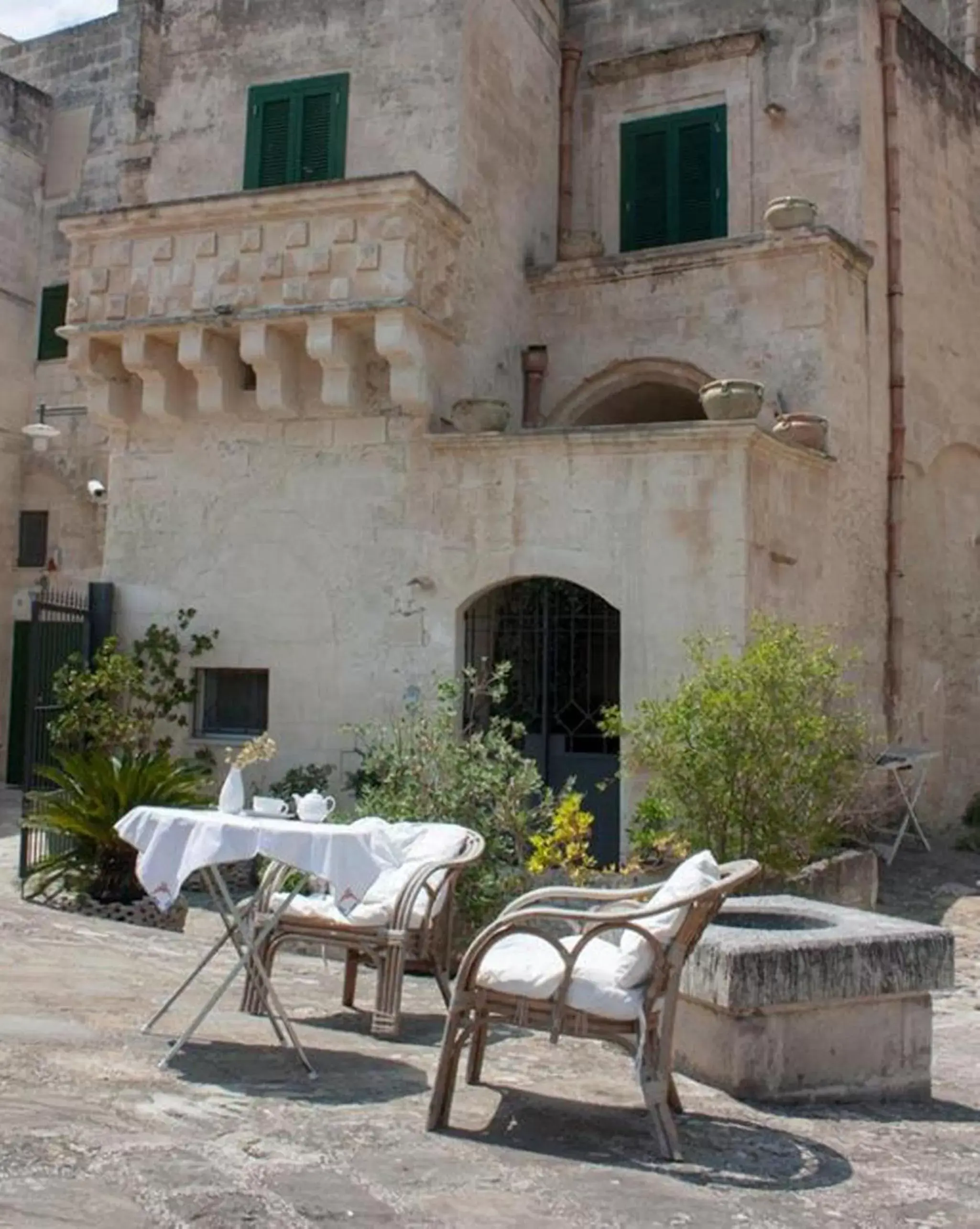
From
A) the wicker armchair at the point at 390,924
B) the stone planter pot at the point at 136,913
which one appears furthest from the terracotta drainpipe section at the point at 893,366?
the wicker armchair at the point at 390,924

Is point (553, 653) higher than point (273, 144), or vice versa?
point (273, 144)

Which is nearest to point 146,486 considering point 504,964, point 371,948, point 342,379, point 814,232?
point 342,379

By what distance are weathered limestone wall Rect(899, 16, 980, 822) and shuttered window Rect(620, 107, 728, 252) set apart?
1889 millimetres

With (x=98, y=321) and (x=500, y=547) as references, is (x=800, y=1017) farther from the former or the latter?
(x=98, y=321)

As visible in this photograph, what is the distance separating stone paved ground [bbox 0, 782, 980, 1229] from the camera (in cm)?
377

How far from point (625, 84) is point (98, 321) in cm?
634

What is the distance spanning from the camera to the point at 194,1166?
158 inches

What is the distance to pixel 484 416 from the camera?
11.2m

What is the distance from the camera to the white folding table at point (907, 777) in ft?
39.1

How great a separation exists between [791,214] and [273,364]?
491 centimetres

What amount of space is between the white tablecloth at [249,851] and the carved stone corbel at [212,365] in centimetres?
727

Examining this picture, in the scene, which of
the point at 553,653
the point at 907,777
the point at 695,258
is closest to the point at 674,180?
the point at 695,258

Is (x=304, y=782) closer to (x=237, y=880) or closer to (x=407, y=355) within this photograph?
(x=237, y=880)

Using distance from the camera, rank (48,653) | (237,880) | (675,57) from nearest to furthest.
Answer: (237,880), (48,653), (675,57)
